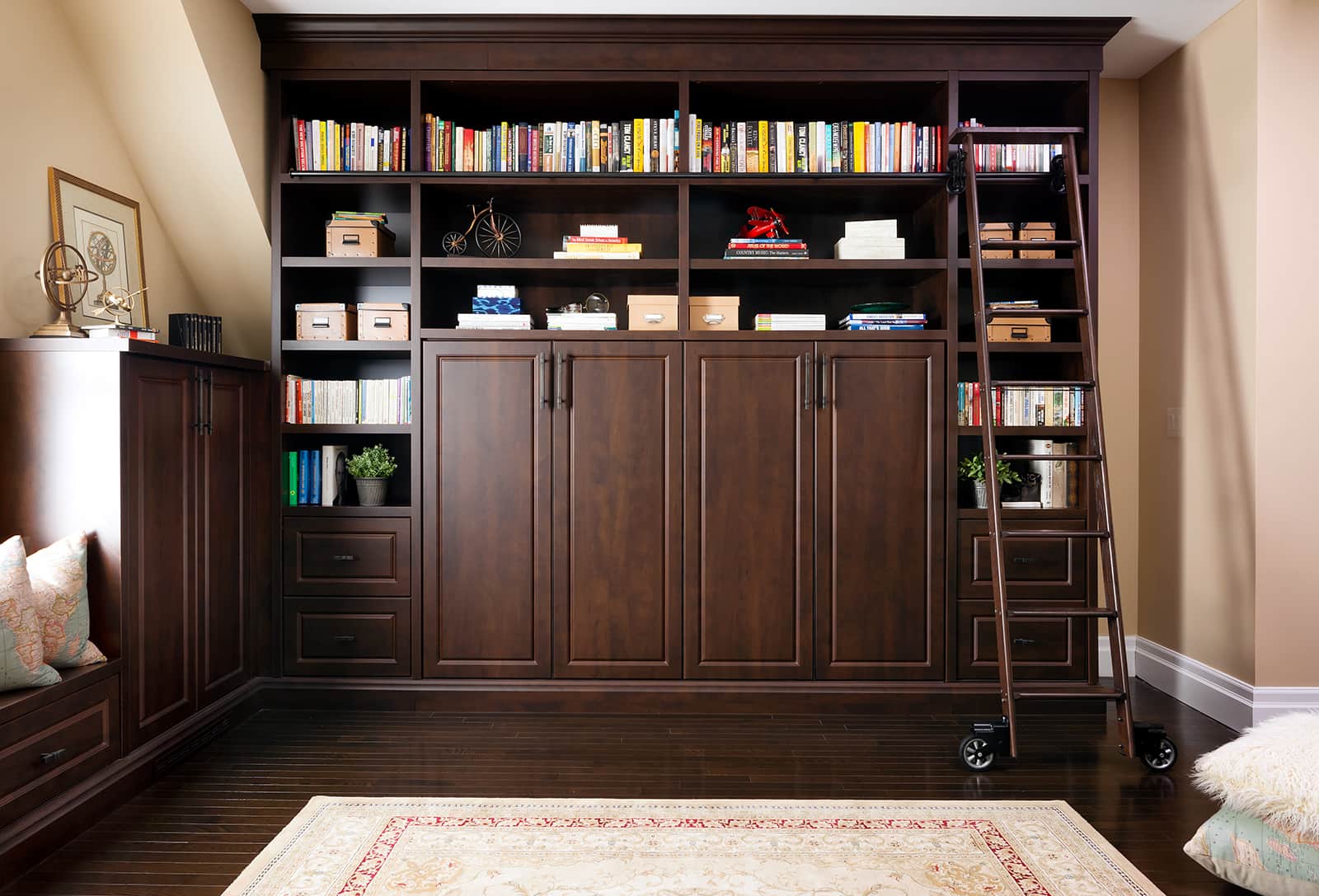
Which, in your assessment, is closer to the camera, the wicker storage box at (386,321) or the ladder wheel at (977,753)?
the ladder wheel at (977,753)

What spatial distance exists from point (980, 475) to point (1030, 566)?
0.44 m

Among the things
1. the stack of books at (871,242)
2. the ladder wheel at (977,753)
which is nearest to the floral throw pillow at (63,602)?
the ladder wheel at (977,753)

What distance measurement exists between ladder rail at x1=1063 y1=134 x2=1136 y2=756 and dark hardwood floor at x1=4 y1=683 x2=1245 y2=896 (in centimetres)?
25

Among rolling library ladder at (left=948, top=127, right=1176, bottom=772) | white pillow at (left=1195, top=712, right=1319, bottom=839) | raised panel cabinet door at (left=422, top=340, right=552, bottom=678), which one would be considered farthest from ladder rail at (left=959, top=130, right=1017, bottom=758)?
raised panel cabinet door at (left=422, top=340, right=552, bottom=678)

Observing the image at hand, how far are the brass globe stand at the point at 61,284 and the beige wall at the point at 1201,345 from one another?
4268 millimetres

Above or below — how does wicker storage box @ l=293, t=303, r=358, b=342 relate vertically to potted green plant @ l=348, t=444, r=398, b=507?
above

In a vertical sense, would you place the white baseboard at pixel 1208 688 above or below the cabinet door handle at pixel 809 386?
below

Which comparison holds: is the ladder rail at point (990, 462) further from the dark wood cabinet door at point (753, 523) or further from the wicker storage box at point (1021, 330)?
the dark wood cabinet door at point (753, 523)

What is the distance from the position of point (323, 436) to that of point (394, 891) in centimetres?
221

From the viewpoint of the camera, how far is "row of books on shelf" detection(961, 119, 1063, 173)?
11.1 feet

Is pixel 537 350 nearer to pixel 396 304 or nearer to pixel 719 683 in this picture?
pixel 396 304

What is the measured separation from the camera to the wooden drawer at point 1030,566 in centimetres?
336

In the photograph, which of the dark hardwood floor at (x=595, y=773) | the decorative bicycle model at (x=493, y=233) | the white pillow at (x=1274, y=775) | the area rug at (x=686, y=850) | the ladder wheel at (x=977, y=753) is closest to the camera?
the white pillow at (x=1274, y=775)

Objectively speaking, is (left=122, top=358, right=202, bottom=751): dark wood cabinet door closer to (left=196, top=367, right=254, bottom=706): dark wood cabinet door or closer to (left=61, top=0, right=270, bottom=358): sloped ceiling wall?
(left=196, top=367, right=254, bottom=706): dark wood cabinet door
